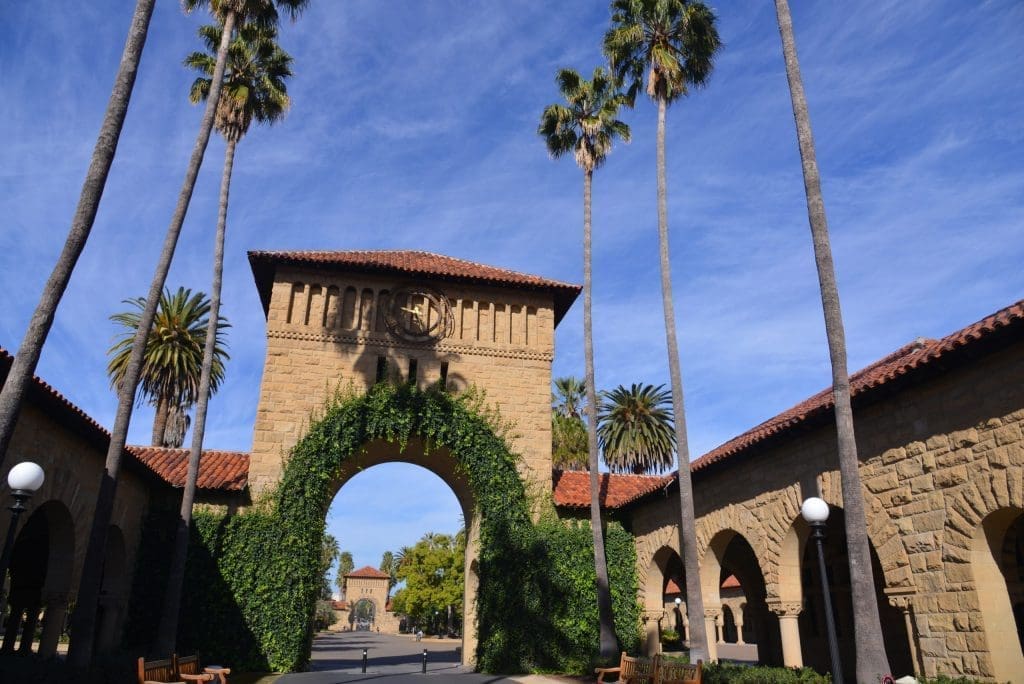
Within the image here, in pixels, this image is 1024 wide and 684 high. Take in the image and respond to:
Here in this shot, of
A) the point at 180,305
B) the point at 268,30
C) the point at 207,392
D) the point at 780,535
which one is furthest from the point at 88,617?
the point at 180,305

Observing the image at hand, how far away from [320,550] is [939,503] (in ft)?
50.2

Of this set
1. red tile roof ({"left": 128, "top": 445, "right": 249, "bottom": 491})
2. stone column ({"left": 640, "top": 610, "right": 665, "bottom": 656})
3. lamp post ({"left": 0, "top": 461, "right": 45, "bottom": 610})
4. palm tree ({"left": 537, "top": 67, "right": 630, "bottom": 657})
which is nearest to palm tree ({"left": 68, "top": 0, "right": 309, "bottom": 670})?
lamp post ({"left": 0, "top": 461, "right": 45, "bottom": 610})

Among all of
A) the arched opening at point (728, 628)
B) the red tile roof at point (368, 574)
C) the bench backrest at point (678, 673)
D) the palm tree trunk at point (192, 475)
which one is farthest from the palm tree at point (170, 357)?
the red tile roof at point (368, 574)

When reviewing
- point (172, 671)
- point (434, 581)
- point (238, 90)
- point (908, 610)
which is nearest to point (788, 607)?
point (908, 610)

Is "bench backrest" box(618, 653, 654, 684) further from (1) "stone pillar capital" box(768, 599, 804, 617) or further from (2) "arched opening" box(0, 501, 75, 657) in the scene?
(2) "arched opening" box(0, 501, 75, 657)

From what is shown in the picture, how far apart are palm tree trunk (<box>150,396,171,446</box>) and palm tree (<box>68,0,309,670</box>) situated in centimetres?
1760

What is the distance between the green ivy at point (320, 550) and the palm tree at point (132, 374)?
4.48 metres

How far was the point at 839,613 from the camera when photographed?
18.3m

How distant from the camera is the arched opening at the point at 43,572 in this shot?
13.3 metres

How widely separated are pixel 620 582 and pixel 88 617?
13.8m

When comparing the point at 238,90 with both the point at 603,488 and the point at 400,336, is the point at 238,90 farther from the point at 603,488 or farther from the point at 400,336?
the point at 603,488

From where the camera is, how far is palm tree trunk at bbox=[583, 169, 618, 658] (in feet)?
57.8

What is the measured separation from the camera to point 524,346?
22359mm

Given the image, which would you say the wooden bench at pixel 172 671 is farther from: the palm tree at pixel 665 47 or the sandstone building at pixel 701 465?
the palm tree at pixel 665 47
